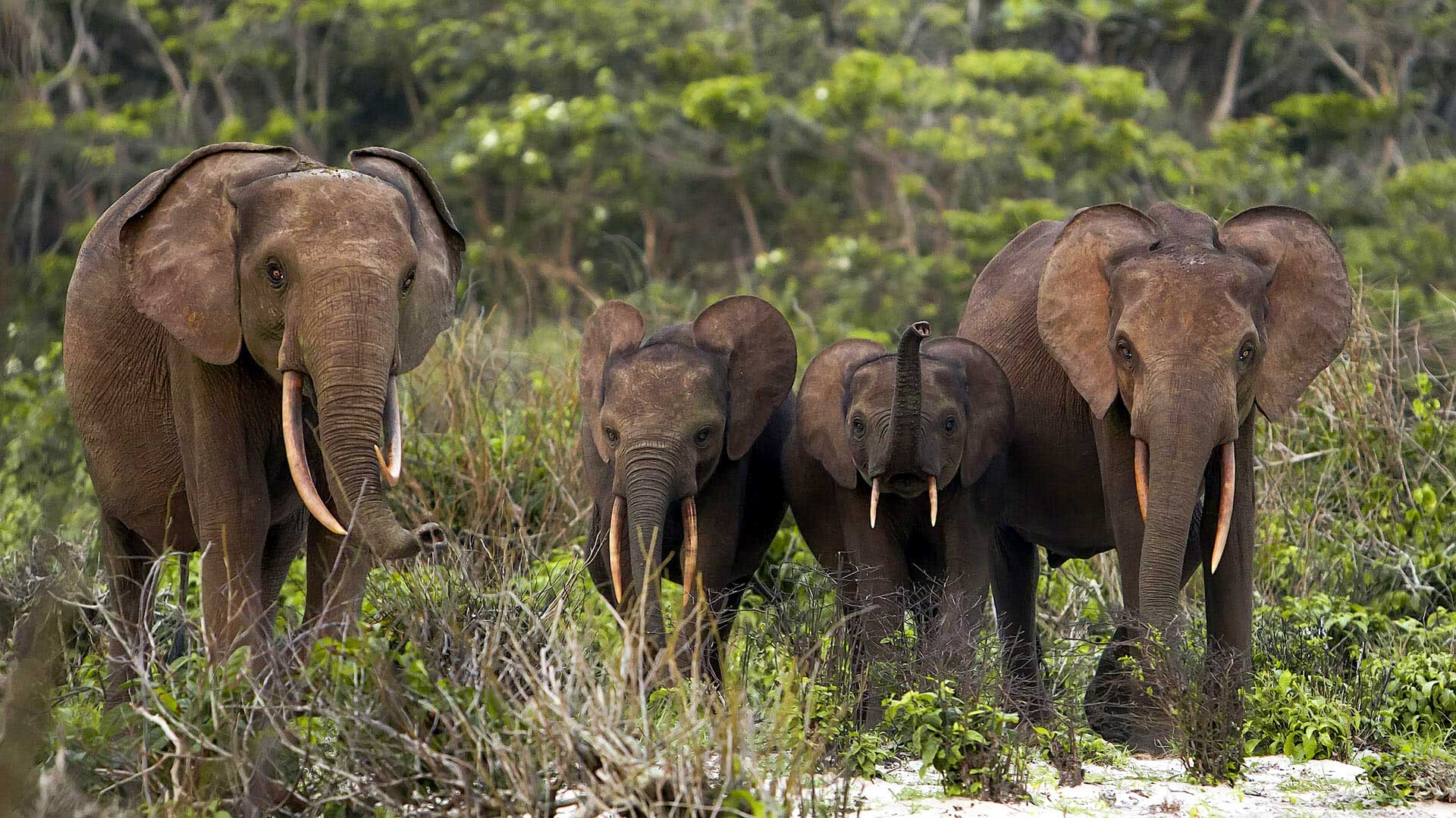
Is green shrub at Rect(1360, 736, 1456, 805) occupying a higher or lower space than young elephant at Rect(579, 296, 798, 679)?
lower

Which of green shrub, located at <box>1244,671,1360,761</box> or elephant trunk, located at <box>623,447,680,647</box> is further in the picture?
elephant trunk, located at <box>623,447,680,647</box>

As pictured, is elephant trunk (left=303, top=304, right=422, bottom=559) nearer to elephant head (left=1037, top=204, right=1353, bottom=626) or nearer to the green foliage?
the green foliage

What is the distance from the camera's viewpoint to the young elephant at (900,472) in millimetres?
6656

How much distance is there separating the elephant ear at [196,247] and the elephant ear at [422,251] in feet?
1.03

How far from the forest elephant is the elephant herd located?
10mm

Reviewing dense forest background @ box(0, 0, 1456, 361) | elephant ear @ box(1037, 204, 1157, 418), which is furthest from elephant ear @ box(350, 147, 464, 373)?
dense forest background @ box(0, 0, 1456, 361)

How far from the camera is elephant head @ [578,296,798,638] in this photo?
266 inches

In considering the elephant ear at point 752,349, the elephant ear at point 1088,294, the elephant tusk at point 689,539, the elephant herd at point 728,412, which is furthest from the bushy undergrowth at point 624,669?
the elephant ear at point 1088,294

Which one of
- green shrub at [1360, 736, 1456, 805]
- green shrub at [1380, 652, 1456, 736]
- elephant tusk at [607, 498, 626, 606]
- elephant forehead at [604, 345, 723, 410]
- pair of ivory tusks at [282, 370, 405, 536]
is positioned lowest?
green shrub at [1380, 652, 1456, 736]

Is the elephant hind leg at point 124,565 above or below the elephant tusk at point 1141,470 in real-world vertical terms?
below

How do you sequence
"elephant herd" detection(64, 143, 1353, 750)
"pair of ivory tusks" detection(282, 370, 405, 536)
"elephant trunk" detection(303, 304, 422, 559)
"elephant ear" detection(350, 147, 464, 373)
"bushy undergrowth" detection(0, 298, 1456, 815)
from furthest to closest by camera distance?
"elephant ear" detection(350, 147, 464, 373)
"elephant herd" detection(64, 143, 1353, 750)
"pair of ivory tusks" detection(282, 370, 405, 536)
"elephant trunk" detection(303, 304, 422, 559)
"bushy undergrowth" detection(0, 298, 1456, 815)

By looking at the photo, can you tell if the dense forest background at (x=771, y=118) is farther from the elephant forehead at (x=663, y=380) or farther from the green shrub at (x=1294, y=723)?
the green shrub at (x=1294, y=723)

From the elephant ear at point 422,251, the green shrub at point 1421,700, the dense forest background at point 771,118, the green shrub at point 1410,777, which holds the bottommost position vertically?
the dense forest background at point 771,118

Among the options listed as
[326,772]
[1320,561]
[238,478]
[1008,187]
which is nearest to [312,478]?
[238,478]
